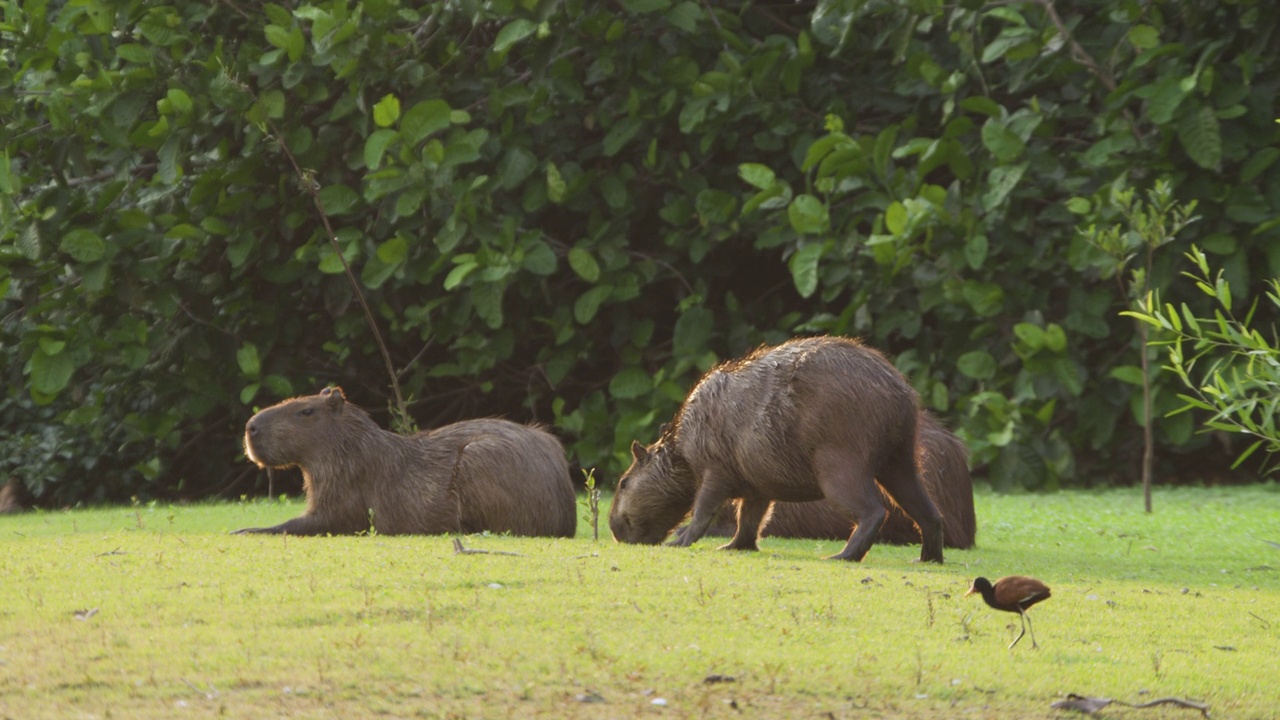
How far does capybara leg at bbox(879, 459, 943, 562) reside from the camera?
20.3 feet

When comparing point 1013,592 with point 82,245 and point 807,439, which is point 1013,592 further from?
point 82,245

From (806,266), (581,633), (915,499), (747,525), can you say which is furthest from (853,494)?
(806,266)

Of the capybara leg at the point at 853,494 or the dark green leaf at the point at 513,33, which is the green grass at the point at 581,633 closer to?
the capybara leg at the point at 853,494

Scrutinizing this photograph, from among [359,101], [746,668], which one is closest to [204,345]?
[359,101]

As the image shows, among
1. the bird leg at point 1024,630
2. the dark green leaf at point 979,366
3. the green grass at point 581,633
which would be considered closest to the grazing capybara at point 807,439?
the green grass at point 581,633

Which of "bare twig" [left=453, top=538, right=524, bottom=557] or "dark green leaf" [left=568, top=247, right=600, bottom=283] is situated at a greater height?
"dark green leaf" [left=568, top=247, right=600, bottom=283]

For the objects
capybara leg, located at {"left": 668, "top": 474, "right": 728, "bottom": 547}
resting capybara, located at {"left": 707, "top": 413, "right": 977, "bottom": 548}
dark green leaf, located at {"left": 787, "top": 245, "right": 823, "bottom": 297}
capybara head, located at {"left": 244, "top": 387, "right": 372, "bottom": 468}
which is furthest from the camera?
dark green leaf, located at {"left": 787, "top": 245, "right": 823, "bottom": 297}

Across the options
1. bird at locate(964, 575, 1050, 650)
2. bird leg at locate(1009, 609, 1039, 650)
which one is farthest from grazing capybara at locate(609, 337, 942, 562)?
bird at locate(964, 575, 1050, 650)

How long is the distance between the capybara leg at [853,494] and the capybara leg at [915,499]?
0.26 meters

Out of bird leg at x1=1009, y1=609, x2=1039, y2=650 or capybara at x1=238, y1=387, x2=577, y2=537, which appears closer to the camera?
bird leg at x1=1009, y1=609, x2=1039, y2=650

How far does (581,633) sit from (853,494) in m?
2.13

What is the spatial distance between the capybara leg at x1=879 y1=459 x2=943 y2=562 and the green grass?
0.17 meters

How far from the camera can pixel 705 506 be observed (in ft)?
21.2

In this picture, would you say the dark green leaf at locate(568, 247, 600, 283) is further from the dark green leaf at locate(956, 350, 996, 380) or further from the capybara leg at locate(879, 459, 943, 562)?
the capybara leg at locate(879, 459, 943, 562)
